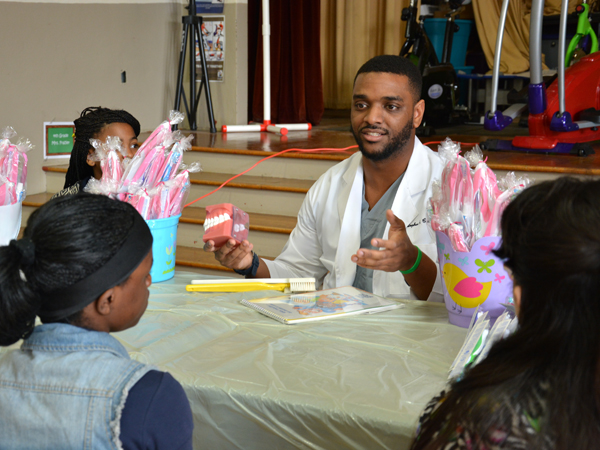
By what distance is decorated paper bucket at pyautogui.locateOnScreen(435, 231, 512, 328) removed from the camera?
1.23 metres

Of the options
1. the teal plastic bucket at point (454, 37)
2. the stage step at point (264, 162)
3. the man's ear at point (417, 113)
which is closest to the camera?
the man's ear at point (417, 113)

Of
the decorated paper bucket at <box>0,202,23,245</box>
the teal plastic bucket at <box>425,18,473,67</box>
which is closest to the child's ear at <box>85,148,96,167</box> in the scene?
the decorated paper bucket at <box>0,202,23,245</box>

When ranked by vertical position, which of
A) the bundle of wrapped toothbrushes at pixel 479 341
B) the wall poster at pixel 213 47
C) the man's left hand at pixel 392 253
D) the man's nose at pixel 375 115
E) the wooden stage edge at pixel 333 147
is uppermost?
the wall poster at pixel 213 47

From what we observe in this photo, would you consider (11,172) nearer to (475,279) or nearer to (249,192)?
(475,279)

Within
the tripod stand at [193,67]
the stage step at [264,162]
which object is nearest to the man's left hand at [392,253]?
the stage step at [264,162]

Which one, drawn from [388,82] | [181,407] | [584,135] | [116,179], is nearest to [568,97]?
[584,135]

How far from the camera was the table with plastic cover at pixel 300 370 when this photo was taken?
0.96m

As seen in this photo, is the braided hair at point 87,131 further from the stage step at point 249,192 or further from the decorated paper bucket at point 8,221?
the stage step at point 249,192

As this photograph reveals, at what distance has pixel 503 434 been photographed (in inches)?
24.8

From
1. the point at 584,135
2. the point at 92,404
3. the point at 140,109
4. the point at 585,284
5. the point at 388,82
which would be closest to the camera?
the point at 585,284

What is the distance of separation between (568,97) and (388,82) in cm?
208

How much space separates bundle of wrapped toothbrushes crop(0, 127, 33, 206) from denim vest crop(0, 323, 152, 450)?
0.84 metres

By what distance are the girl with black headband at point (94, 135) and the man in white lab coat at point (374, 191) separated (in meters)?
0.65

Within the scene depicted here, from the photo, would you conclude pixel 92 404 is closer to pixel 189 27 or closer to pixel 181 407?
pixel 181 407
